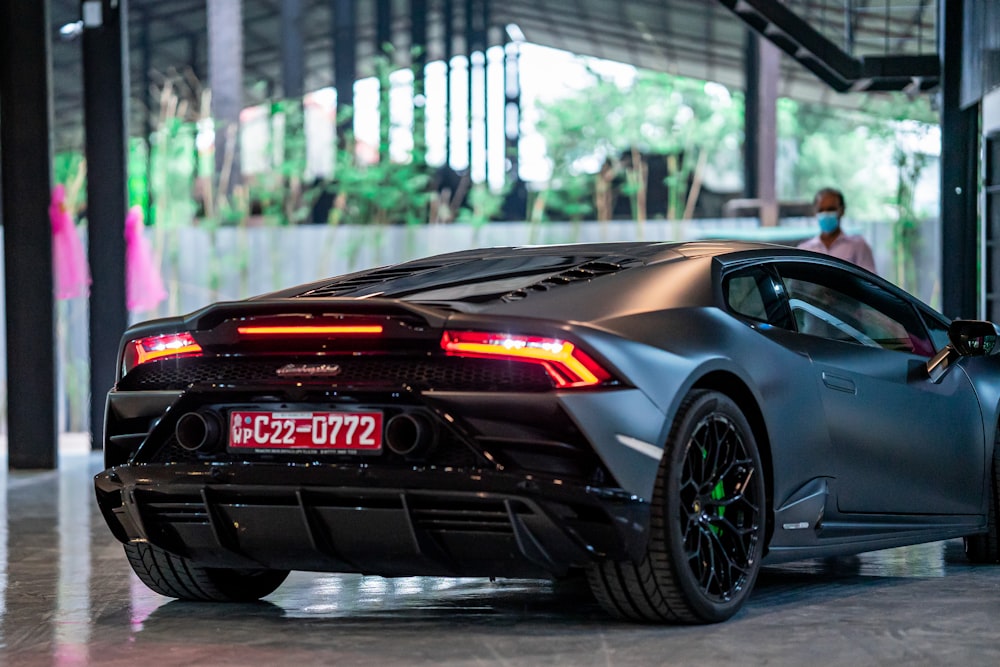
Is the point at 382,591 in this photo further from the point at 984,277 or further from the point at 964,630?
the point at 984,277

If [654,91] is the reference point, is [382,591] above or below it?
below

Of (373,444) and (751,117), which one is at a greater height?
(751,117)

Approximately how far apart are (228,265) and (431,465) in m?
11.2

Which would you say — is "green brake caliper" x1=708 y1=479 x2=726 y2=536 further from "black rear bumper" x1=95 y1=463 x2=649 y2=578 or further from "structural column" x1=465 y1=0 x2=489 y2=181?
"structural column" x1=465 y1=0 x2=489 y2=181

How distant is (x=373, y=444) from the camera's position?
3992mm

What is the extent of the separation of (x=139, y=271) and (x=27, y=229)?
107 inches

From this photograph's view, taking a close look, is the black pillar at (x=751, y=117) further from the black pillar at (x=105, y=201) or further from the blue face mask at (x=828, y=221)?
the blue face mask at (x=828, y=221)

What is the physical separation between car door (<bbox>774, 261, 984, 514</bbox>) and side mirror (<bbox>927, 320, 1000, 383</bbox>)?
0.13ft

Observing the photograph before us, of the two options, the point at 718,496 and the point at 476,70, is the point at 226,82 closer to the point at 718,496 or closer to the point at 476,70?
the point at 476,70

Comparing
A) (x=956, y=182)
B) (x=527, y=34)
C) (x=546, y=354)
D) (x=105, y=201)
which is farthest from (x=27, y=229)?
(x=546, y=354)

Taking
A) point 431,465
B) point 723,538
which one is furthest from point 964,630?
point 431,465

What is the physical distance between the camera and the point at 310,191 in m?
15.3

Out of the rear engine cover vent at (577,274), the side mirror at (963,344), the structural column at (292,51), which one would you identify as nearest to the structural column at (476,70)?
the structural column at (292,51)

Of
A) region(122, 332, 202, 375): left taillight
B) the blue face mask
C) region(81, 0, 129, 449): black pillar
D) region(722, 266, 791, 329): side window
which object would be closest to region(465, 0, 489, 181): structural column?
region(81, 0, 129, 449): black pillar
